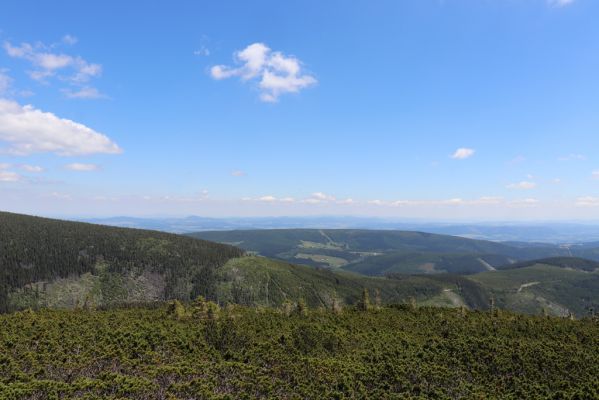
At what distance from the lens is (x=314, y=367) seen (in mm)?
32781

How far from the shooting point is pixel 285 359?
35656 mm

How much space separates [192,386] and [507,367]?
29.2 m

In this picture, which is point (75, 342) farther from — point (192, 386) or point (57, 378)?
point (192, 386)

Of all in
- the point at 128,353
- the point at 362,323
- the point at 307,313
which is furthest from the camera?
the point at 307,313

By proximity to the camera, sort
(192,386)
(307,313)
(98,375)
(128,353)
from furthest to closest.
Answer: (307,313)
(128,353)
(98,375)
(192,386)

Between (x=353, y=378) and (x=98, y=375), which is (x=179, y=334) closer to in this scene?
(x=98, y=375)

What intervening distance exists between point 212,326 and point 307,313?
20.7 meters

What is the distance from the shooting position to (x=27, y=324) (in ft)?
144

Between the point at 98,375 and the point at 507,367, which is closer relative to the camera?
the point at 98,375

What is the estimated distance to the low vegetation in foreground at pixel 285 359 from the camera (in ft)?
91.0

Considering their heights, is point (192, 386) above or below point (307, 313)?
above

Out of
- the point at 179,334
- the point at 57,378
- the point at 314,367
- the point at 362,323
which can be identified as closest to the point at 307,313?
the point at 362,323

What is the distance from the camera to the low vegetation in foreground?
27.7 m

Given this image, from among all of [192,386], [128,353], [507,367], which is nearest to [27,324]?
[128,353]
